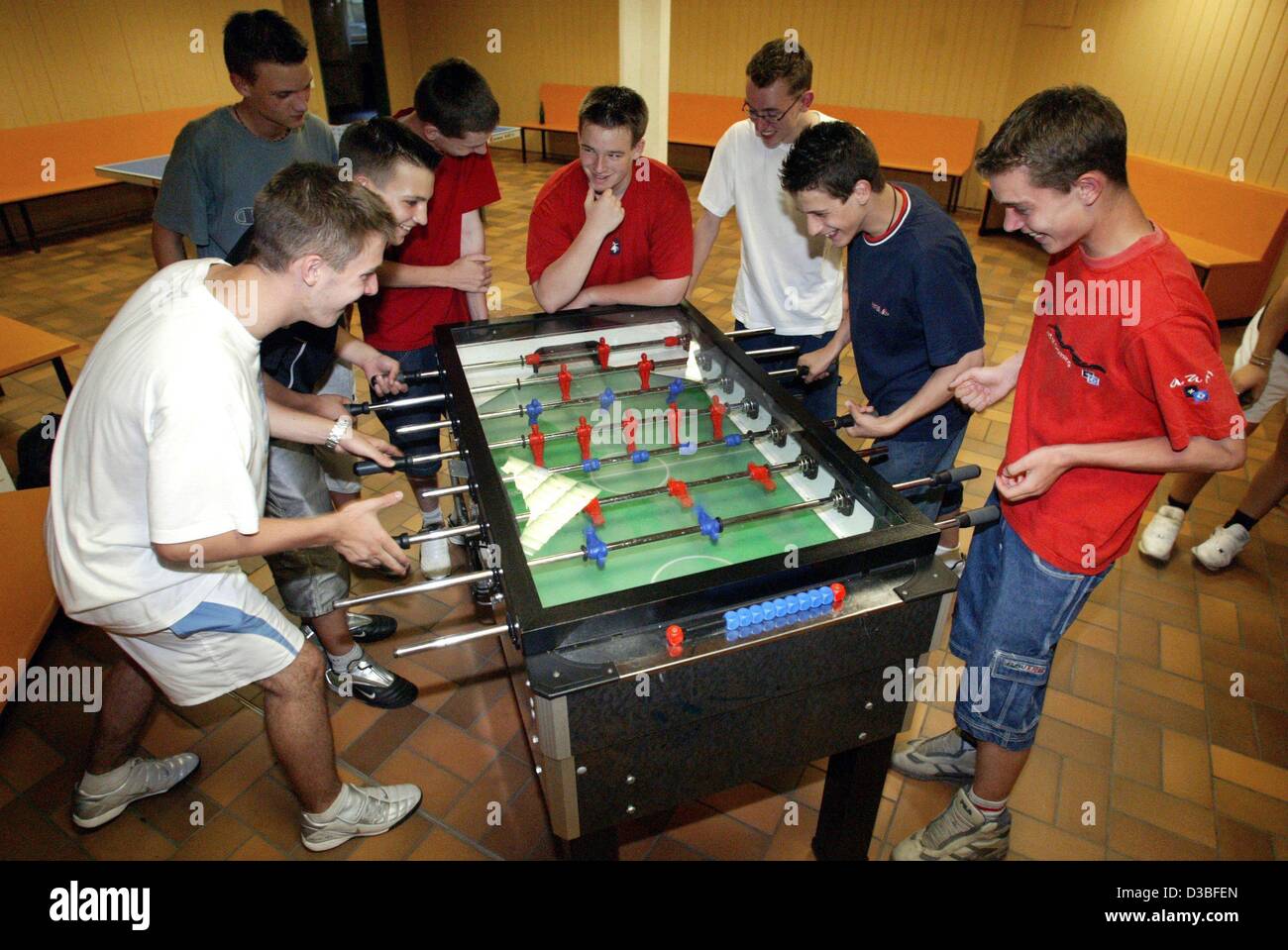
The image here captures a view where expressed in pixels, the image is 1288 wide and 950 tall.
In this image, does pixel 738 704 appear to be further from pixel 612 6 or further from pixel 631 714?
pixel 612 6

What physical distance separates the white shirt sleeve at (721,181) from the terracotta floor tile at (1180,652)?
91.3 inches

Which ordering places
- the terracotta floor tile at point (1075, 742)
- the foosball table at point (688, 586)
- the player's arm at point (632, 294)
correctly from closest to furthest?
the foosball table at point (688, 586)
the terracotta floor tile at point (1075, 742)
the player's arm at point (632, 294)

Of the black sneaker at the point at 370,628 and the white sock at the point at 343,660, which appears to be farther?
the black sneaker at the point at 370,628

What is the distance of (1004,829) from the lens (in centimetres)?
204

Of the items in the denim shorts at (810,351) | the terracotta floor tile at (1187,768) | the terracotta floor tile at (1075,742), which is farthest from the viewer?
the denim shorts at (810,351)

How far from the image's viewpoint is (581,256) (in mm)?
2527

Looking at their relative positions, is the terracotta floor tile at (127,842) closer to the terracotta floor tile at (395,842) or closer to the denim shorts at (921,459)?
the terracotta floor tile at (395,842)

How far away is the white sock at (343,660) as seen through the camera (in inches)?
101

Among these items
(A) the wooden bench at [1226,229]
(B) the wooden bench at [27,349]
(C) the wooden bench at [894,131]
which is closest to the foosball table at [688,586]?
(B) the wooden bench at [27,349]

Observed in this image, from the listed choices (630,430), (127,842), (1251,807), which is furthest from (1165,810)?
(127,842)

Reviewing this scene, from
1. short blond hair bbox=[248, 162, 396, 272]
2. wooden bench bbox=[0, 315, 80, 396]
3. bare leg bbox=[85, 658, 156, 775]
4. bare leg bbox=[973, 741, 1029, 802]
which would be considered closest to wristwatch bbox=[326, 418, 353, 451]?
short blond hair bbox=[248, 162, 396, 272]

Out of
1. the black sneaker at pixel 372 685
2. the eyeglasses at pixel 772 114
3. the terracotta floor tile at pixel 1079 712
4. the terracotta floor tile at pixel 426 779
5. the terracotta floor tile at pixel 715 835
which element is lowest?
the terracotta floor tile at pixel 426 779

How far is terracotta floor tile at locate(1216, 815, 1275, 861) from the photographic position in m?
2.16

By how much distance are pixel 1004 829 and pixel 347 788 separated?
1.79m
